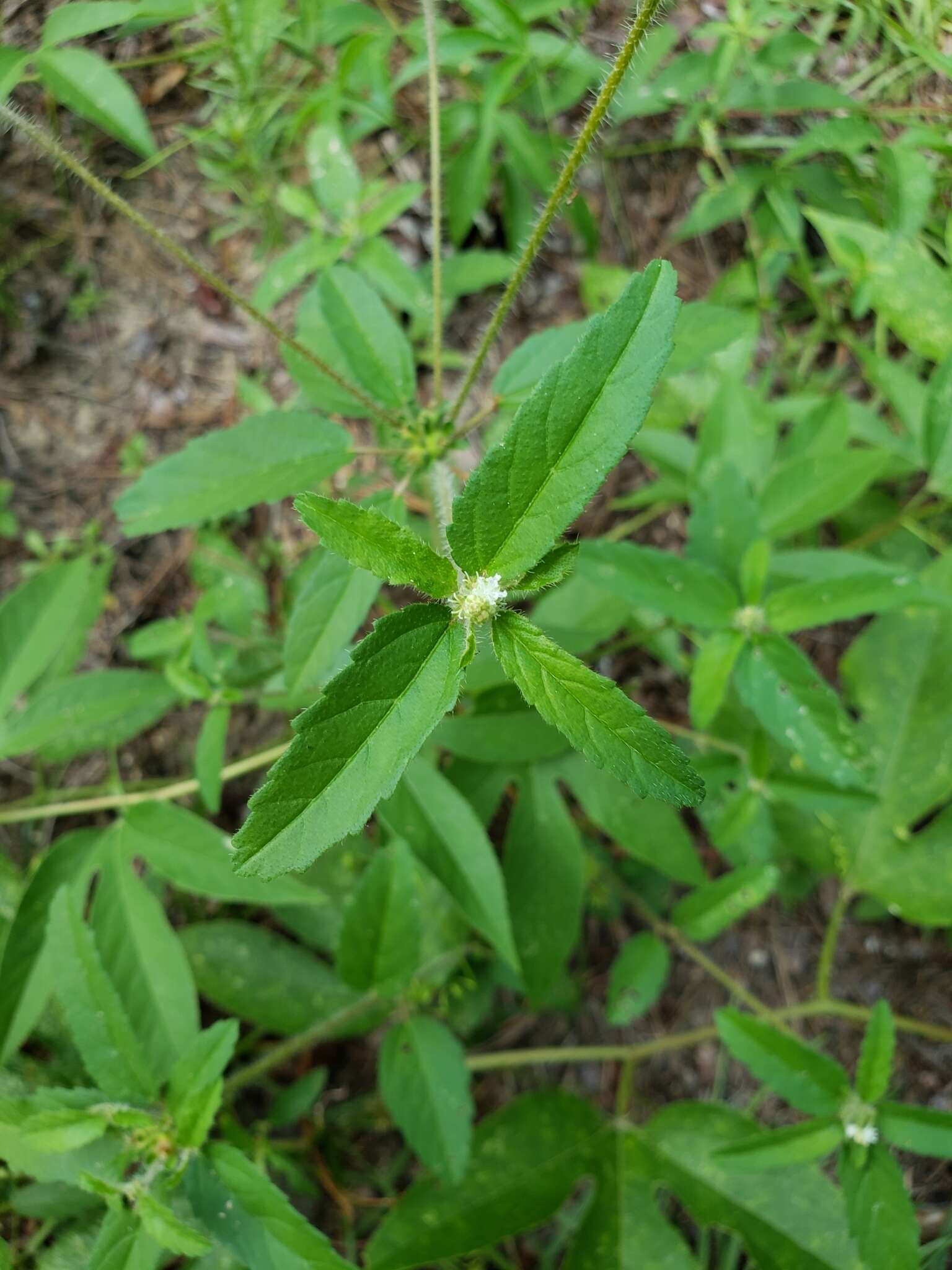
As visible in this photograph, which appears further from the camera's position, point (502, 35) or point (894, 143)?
point (894, 143)

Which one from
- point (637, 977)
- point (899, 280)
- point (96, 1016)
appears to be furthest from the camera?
point (899, 280)

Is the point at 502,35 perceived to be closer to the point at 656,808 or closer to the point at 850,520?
the point at 850,520

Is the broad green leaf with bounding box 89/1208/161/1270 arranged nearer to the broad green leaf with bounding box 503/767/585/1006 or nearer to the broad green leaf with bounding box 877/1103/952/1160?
the broad green leaf with bounding box 503/767/585/1006

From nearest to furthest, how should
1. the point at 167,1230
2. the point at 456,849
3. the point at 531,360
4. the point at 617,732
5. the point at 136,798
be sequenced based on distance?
the point at 617,732
the point at 167,1230
the point at 531,360
the point at 456,849
the point at 136,798

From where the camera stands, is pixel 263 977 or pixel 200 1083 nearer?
pixel 200 1083

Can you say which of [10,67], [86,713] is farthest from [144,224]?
[86,713]

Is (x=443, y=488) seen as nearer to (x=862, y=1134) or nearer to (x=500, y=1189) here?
(x=862, y=1134)

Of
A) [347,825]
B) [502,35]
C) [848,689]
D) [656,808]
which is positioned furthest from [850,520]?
[347,825]
